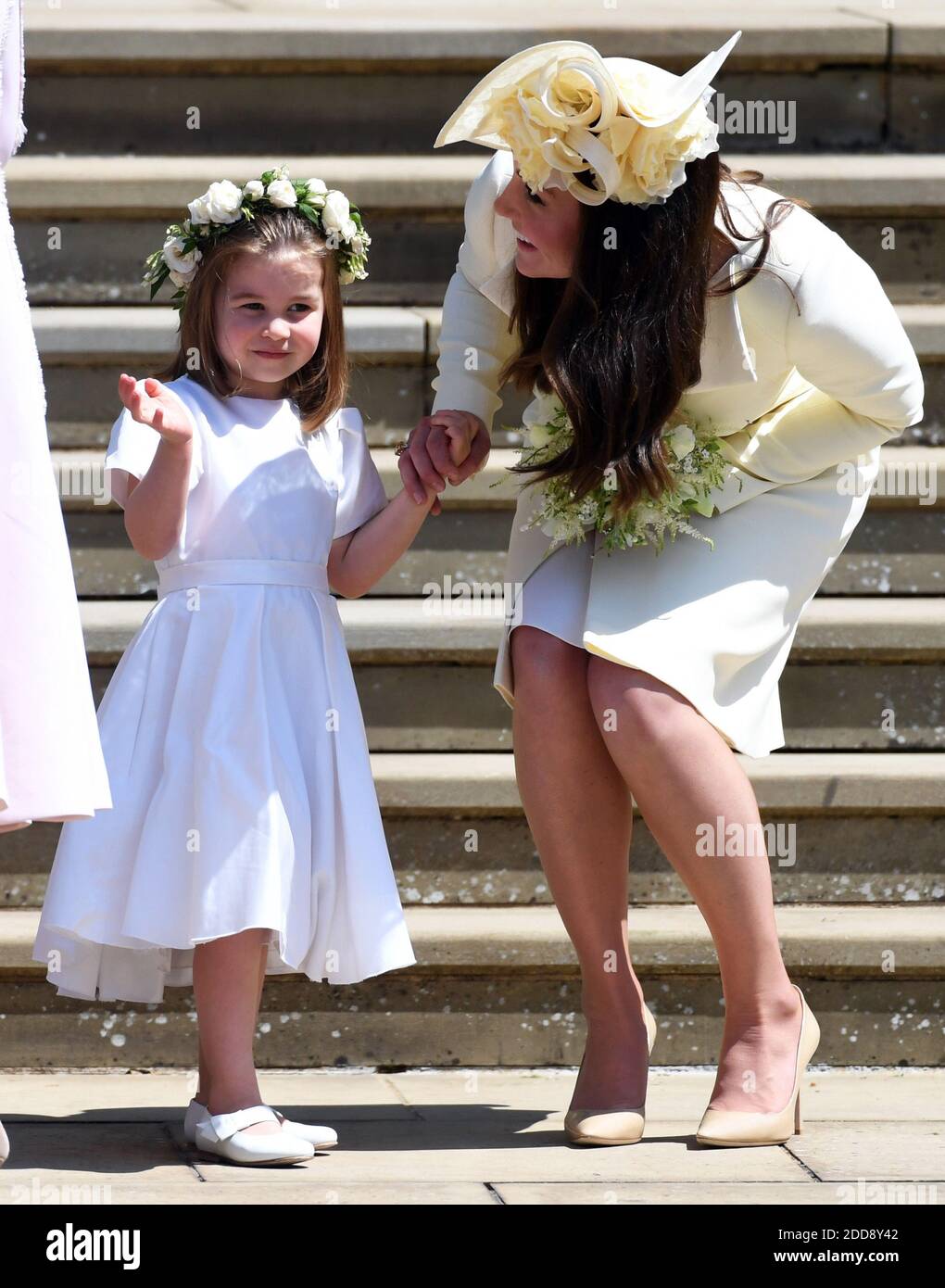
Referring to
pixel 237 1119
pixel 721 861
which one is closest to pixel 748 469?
pixel 721 861

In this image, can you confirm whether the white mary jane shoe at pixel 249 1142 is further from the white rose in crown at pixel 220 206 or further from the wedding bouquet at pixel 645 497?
the white rose in crown at pixel 220 206

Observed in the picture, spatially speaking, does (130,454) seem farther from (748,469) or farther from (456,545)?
(456,545)

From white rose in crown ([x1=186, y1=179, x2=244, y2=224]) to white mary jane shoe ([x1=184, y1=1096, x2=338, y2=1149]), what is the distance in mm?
1181

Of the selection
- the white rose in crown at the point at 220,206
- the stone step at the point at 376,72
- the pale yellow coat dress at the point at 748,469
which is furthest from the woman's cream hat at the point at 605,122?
the stone step at the point at 376,72

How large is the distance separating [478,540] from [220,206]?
A: 97 cm

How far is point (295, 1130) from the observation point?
86.4 inches

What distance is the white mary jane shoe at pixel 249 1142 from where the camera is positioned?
2121 millimetres

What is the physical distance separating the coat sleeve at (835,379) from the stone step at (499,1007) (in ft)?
2.63

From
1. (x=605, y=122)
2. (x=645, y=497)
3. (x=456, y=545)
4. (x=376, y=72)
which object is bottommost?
(x=456, y=545)

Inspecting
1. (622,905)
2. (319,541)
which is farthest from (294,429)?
(622,905)

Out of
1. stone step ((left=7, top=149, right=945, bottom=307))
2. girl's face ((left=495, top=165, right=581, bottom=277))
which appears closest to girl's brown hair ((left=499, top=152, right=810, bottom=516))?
girl's face ((left=495, top=165, right=581, bottom=277))

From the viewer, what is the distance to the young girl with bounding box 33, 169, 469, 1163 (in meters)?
2.19

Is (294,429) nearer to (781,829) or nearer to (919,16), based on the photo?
(781,829)

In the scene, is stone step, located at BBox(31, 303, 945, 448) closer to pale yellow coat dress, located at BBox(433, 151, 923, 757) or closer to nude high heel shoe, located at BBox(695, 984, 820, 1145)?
pale yellow coat dress, located at BBox(433, 151, 923, 757)
